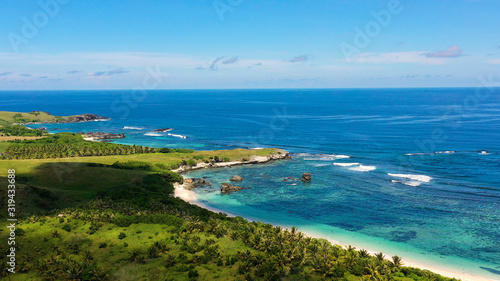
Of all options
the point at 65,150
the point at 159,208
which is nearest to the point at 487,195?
the point at 159,208

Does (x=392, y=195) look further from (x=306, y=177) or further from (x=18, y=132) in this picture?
(x=18, y=132)

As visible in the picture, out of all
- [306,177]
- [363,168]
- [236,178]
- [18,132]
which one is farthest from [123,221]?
[18,132]

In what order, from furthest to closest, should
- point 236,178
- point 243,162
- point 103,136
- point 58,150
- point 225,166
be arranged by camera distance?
point 103,136
point 58,150
point 243,162
point 225,166
point 236,178

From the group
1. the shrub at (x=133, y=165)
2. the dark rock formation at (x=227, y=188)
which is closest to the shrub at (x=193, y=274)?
the dark rock formation at (x=227, y=188)

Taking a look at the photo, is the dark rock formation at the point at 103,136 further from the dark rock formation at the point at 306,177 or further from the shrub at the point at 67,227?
the shrub at the point at 67,227

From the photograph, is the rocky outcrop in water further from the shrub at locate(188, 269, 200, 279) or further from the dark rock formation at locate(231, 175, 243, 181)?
the shrub at locate(188, 269, 200, 279)

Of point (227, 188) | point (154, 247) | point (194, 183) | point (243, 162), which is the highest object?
point (154, 247)
